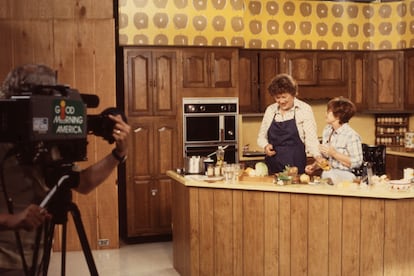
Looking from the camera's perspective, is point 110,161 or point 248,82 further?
point 248,82

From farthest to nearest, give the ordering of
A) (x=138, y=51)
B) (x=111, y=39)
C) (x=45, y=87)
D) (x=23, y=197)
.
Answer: (x=138, y=51)
(x=111, y=39)
(x=23, y=197)
(x=45, y=87)

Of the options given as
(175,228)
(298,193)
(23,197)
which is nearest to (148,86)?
(175,228)

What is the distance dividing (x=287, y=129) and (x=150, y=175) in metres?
1.77

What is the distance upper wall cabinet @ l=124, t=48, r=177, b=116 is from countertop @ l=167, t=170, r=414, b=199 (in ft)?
5.59

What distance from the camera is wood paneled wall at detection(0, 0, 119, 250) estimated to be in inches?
195

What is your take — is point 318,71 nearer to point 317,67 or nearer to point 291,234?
point 317,67

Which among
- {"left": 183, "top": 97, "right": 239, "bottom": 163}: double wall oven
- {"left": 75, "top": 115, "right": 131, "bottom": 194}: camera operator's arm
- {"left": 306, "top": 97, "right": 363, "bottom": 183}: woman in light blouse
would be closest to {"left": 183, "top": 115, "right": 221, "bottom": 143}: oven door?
{"left": 183, "top": 97, "right": 239, "bottom": 163}: double wall oven

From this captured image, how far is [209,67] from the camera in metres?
5.63

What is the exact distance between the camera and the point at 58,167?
1.69 metres

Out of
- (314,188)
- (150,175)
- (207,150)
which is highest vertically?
(207,150)

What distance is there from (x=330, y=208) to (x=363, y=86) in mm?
3554

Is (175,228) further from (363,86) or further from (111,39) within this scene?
(363,86)

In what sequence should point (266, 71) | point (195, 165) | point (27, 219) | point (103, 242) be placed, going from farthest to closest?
point (266, 71) < point (103, 242) < point (195, 165) < point (27, 219)

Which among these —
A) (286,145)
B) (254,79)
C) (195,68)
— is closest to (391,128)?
(254,79)
